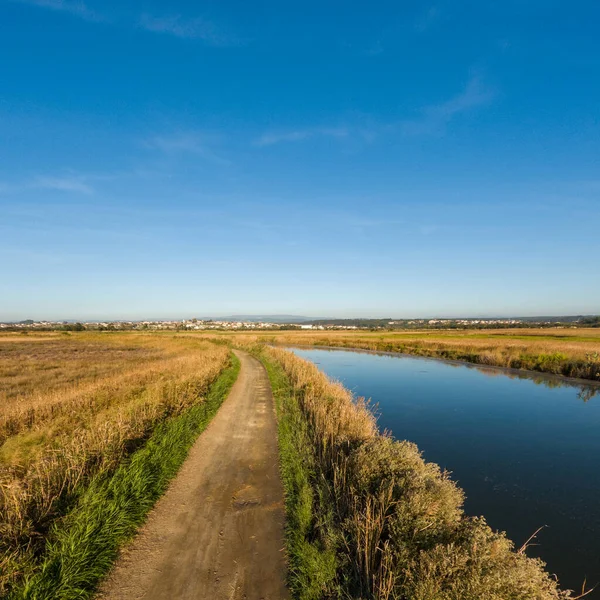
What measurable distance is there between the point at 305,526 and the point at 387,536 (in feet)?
5.07

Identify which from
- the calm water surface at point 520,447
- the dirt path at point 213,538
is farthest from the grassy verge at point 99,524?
the calm water surface at point 520,447

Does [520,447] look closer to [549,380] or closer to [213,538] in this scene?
[213,538]

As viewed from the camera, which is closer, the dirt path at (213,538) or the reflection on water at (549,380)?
the dirt path at (213,538)

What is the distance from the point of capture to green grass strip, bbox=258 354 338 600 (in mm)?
5402

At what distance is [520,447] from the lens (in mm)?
14305

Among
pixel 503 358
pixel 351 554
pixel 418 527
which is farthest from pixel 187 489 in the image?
pixel 503 358

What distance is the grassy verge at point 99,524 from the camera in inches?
197

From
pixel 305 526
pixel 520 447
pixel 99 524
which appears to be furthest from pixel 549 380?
pixel 99 524

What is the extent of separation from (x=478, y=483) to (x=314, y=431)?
17.8 ft

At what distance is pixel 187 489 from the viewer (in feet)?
27.9

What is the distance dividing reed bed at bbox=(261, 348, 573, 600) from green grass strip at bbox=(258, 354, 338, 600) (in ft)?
0.06

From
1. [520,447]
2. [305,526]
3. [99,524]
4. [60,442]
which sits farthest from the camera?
[520,447]

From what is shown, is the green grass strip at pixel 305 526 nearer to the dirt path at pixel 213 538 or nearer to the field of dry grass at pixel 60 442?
the dirt path at pixel 213 538

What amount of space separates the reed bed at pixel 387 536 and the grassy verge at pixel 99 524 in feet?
9.94
